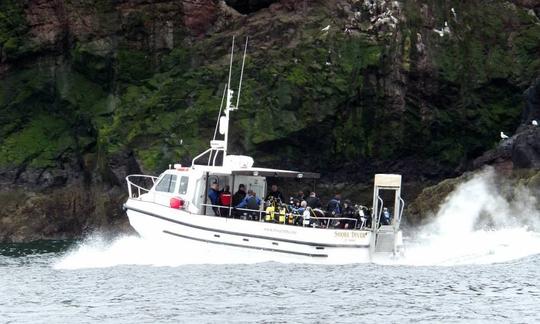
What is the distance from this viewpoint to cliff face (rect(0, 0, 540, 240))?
50.2 metres

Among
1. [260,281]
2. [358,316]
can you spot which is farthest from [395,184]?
[358,316]

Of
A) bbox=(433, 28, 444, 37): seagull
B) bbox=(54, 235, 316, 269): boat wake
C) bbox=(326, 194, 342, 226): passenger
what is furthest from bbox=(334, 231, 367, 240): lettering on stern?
bbox=(433, 28, 444, 37): seagull

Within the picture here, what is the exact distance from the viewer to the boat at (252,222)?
34281 millimetres

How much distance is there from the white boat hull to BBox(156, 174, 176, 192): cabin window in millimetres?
1549

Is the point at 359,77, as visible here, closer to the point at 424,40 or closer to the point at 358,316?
the point at 424,40

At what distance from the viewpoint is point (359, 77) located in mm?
51406

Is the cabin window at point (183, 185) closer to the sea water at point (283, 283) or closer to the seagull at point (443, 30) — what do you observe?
the sea water at point (283, 283)

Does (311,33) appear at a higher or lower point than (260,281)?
higher

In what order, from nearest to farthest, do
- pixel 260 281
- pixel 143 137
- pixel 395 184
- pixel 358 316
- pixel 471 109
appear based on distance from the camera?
1. pixel 358 316
2. pixel 260 281
3. pixel 395 184
4. pixel 143 137
5. pixel 471 109

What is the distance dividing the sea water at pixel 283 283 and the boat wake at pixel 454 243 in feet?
0.15

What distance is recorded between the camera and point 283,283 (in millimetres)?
30531

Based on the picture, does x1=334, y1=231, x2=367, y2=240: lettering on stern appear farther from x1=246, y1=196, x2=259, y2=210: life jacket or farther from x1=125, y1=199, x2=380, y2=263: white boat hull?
x1=246, y1=196, x2=259, y2=210: life jacket

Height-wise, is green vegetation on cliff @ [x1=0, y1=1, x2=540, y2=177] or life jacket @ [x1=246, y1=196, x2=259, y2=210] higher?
green vegetation on cliff @ [x1=0, y1=1, x2=540, y2=177]

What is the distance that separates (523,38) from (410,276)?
25.9 m
